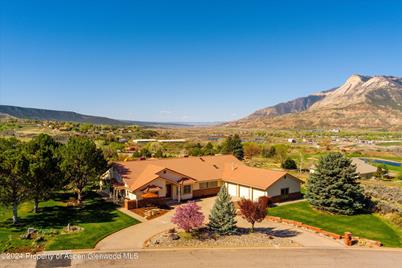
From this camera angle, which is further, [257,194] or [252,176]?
[252,176]

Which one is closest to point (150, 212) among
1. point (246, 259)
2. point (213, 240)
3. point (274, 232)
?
point (213, 240)

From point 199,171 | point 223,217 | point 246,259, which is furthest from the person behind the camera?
point 199,171

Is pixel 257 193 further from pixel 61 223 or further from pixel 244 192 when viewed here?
pixel 61 223

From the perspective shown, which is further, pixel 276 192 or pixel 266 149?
pixel 266 149

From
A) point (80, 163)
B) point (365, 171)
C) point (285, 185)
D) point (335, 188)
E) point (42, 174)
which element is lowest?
point (365, 171)

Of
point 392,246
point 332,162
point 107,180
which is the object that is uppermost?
point 332,162

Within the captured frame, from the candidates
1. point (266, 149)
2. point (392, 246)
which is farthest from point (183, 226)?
point (266, 149)

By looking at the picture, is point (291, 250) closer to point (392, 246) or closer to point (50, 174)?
point (392, 246)

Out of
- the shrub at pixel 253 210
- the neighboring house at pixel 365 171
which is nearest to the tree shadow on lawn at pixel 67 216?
the shrub at pixel 253 210
